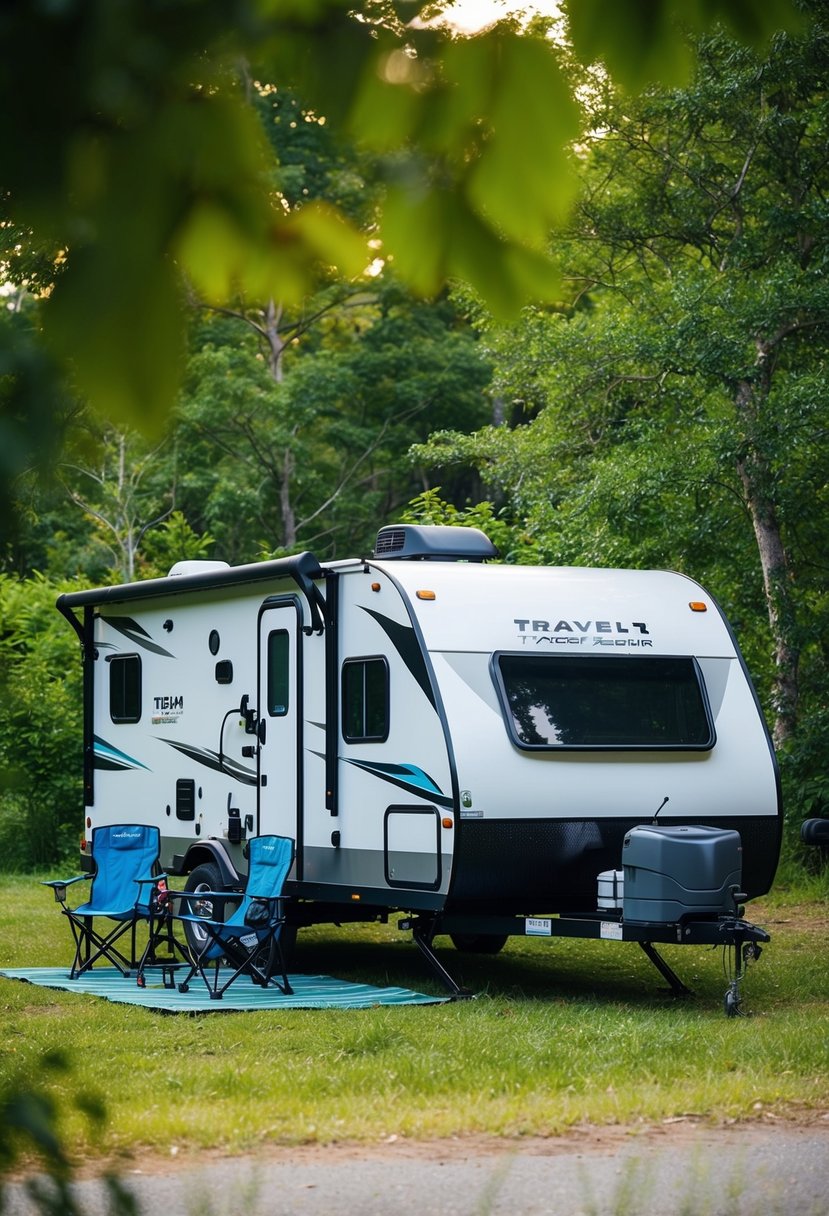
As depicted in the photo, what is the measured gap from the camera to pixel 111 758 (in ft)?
46.2

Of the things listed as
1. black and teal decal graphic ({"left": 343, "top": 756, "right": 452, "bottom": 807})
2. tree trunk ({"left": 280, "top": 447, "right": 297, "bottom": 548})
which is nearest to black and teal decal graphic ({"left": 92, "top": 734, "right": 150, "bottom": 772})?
black and teal decal graphic ({"left": 343, "top": 756, "right": 452, "bottom": 807})

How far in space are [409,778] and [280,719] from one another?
66.9 inches

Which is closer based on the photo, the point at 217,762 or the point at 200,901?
the point at 200,901

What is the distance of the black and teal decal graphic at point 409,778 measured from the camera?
32.8 feet

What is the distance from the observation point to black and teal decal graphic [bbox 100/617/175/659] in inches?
530

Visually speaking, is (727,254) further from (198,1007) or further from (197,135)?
(197,135)

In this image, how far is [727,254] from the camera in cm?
1680

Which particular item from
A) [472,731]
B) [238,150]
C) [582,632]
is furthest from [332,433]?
[238,150]

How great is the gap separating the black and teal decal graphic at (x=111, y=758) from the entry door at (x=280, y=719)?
205 cm

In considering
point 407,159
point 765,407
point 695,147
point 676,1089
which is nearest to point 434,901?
point 676,1089

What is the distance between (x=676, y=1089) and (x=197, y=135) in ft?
21.2

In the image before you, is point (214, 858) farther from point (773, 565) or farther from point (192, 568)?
point (773, 565)

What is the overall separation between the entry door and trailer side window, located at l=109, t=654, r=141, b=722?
2158mm

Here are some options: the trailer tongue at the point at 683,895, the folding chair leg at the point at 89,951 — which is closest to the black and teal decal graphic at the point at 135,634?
the folding chair leg at the point at 89,951
